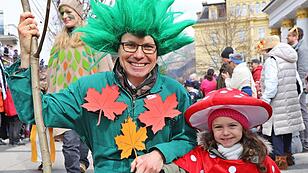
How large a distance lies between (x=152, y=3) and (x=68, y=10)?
2.10m

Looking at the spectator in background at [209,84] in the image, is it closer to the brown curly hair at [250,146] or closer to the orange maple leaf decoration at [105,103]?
the brown curly hair at [250,146]

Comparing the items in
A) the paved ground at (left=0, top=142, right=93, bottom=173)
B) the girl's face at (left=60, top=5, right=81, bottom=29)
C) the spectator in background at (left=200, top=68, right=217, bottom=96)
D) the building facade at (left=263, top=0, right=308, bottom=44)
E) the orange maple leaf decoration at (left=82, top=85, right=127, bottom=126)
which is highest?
the building facade at (left=263, top=0, right=308, bottom=44)

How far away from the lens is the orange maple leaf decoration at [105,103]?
7.89 ft

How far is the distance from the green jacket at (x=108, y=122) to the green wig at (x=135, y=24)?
18 cm

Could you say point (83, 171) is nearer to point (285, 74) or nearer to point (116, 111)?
point (285, 74)

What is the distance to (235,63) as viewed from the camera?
22.1 ft

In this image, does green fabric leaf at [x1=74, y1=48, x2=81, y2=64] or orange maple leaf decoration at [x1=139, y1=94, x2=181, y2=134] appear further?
green fabric leaf at [x1=74, y1=48, x2=81, y2=64]

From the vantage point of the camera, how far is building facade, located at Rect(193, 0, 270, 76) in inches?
1637

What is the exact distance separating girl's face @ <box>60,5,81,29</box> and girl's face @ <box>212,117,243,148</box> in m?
2.09

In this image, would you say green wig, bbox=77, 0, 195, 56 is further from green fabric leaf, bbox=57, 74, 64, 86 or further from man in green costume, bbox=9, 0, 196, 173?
green fabric leaf, bbox=57, 74, 64, 86

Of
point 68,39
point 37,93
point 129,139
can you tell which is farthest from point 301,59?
point 37,93

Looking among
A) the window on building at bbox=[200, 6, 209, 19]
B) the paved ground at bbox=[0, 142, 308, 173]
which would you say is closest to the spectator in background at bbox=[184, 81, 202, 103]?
the paved ground at bbox=[0, 142, 308, 173]

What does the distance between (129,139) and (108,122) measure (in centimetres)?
15

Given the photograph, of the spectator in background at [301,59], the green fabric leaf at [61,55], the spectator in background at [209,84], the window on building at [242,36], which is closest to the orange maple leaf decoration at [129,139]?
the green fabric leaf at [61,55]
